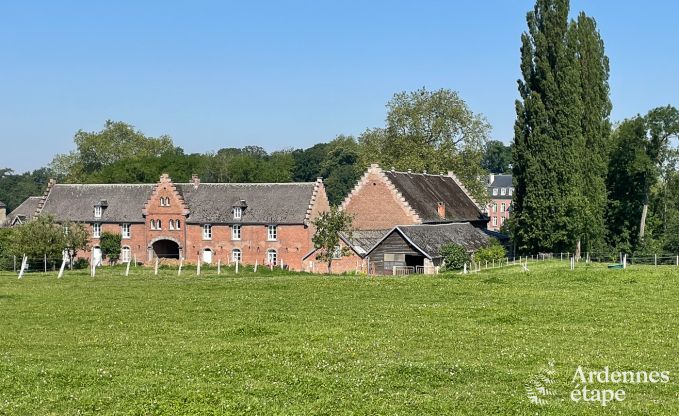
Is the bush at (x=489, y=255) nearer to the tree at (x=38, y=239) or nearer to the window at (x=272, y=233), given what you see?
the window at (x=272, y=233)

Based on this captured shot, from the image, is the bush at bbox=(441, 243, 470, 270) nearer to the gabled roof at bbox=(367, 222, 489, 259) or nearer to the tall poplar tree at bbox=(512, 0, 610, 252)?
the gabled roof at bbox=(367, 222, 489, 259)

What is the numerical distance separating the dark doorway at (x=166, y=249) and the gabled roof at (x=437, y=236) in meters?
26.3

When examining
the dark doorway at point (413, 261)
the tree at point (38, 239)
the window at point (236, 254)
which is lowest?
the dark doorway at point (413, 261)

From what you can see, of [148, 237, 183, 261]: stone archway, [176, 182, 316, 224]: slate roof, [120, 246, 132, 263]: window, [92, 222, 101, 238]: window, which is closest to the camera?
[176, 182, 316, 224]: slate roof

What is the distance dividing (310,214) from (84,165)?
6746 cm

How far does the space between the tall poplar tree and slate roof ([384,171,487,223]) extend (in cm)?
1014

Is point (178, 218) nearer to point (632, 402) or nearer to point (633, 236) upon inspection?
point (633, 236)

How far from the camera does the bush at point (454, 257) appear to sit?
59.2 metres

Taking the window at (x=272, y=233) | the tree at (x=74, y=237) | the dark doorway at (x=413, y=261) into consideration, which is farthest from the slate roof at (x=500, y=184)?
the tree at (x=74, y=237)

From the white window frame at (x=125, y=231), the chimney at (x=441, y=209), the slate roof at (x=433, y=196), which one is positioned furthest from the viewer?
the white window frame at (x=125, y=231)

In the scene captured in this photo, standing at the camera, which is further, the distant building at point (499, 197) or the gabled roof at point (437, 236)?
the distant building at point (499, 197)

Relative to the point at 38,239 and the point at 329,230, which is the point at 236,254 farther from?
the point at 329,230

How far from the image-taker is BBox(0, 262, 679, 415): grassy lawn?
16.7 metres

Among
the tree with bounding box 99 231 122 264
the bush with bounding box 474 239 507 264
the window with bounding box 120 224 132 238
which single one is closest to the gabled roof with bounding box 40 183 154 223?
the window with bounding box 120 224 132 238
